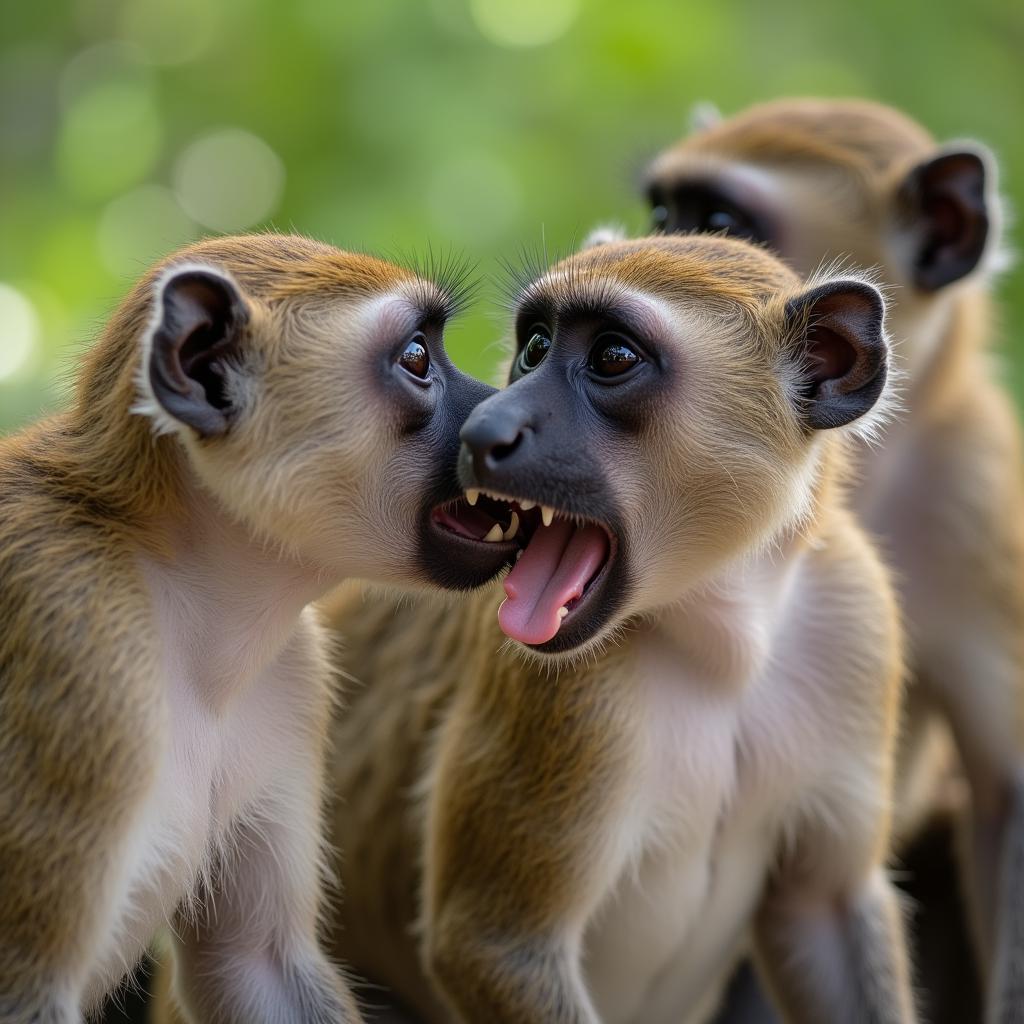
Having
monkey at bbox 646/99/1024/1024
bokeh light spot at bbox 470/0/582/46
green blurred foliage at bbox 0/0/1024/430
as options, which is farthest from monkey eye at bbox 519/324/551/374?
bokeh light spot at bbox 470/0/582/46

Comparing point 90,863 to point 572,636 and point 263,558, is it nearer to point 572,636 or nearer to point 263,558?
point 263,558

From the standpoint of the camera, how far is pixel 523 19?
900 centimetres

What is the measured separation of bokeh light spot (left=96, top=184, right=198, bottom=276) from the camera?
9781mm

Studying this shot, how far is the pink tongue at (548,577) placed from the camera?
3.75 m

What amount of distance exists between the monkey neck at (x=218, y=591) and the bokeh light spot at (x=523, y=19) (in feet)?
18.9

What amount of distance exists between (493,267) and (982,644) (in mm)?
3584

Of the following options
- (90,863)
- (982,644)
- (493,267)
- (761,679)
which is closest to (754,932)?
(761,679)

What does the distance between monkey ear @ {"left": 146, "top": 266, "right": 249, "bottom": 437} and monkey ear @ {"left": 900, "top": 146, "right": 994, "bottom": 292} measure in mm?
2900

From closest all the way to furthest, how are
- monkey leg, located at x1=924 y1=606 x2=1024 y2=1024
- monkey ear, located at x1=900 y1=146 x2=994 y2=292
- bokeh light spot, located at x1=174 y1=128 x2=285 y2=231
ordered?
1. monkey leg, located at x1=924 y1=606 x2=1024 y2=1024
2. monkey ear, located at x1=900 y1=146 x2=994 y2=292
3. bokeh light spot, located at x1=174 y1=128 x2=285 y2=231

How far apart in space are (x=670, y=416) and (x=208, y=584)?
45.2 inches

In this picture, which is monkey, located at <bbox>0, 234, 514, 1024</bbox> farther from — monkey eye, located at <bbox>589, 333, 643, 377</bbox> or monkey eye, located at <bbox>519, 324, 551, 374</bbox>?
monkey eye, located at <bbox>589, 333, 643, 377</bbox>

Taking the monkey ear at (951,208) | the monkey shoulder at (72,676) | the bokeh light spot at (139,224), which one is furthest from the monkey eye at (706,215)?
the bokeh light spot at (139,224)

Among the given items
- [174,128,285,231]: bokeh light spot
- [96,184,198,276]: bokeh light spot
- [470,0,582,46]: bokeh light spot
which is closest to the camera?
[470,0,582,46]: bokeh light spot

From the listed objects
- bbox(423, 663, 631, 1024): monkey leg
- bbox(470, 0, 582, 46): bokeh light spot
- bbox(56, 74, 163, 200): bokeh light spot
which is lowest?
bbox(56, 74, 163, 200): bokeh light spot
